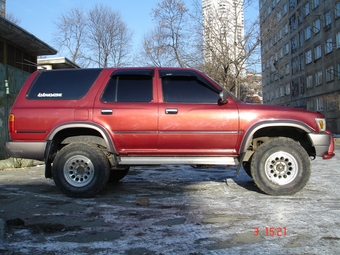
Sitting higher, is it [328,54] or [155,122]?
[328,54]

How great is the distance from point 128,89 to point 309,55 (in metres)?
36.8

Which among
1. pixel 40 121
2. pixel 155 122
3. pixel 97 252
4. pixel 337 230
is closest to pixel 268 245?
pixel 337 230

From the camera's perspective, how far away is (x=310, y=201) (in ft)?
16.4

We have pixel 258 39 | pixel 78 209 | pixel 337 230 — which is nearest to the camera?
pixel 337 230

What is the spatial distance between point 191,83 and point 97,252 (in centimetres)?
324

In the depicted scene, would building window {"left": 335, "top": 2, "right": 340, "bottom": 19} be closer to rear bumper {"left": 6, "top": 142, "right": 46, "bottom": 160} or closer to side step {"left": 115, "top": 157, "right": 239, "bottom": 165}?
side step {"left": 115, "top": 157, "right": 239, "bottom": 165}

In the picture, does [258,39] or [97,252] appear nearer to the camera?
[97,252]

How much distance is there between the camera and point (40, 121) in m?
5.36

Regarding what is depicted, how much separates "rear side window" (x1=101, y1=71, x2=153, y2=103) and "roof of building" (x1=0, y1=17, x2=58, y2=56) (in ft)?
19.2

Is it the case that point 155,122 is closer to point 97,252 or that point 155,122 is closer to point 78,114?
point 78,114

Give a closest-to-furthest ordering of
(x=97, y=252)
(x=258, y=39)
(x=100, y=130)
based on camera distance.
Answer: (x=97, y=252), (x=100, y=130), (x=258, y=39)

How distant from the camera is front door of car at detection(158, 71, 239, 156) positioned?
5.30 metres

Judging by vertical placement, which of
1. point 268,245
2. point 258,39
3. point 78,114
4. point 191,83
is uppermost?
point 258,39

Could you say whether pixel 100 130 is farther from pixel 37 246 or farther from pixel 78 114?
pixel 37 246
